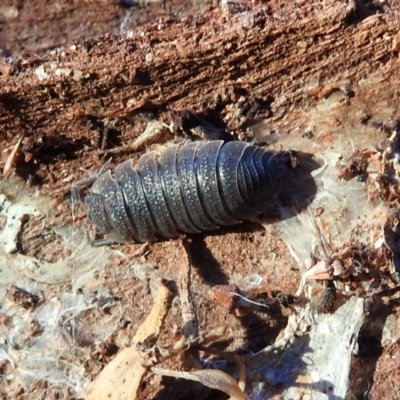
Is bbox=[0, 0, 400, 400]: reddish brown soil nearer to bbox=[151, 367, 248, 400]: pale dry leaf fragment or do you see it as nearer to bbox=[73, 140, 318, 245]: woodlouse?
bbox=[73, 140, 318, 245]: woodlouse

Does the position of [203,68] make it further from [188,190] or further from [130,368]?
[130,368]

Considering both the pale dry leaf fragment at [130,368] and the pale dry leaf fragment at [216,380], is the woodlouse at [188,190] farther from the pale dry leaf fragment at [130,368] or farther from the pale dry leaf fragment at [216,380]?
the pale dry leaf fragment at [216,380]

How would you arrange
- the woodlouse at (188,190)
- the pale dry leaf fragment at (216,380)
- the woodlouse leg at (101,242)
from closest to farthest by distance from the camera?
the pale dry leaf fragment at (216,380), the woodlouse at (188,190), the woodlouse leg at (101,242)

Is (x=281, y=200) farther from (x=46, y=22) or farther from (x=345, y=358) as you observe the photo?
(x=46, y=22)

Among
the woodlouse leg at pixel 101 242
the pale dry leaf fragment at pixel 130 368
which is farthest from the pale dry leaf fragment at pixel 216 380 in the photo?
the woodlouse leg at pixel 101 242

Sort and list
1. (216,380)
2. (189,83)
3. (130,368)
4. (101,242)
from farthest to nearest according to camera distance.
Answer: (101,242) → (189,83) → (130,368) → (216,380)

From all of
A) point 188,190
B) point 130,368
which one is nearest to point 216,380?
point 130,368
